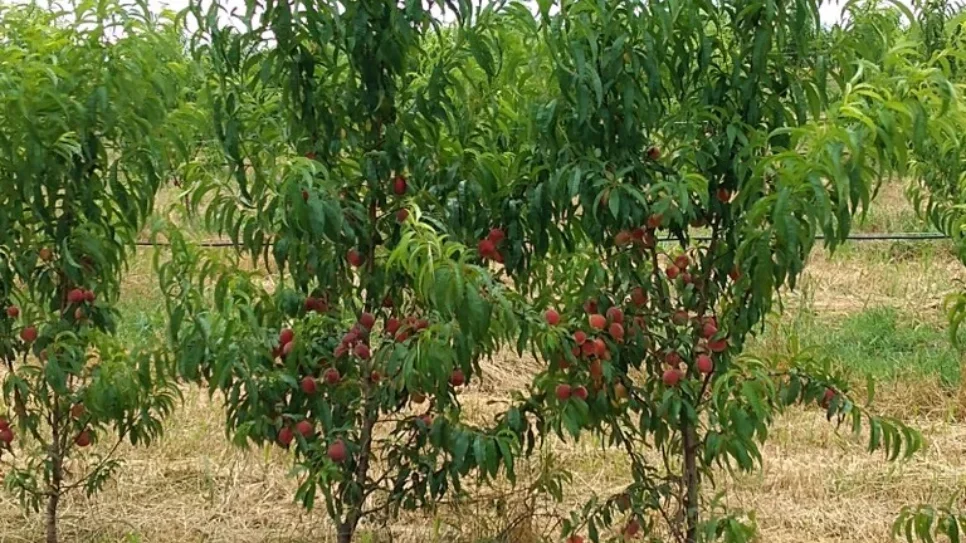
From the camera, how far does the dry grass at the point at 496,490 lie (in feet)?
13.3

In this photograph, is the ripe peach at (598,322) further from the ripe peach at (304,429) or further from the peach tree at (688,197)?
the ripe peach at (304,429)

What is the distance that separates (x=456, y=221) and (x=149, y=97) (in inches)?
34.7

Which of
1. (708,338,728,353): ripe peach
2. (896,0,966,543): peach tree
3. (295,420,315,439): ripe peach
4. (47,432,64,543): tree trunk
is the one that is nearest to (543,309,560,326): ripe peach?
(708,338,728,353): ripe peach

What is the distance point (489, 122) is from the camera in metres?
2.95

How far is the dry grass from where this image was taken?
4.07 metres

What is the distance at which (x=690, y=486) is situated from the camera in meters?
3.01

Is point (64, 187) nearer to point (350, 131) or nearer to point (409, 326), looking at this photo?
point (350, 131)

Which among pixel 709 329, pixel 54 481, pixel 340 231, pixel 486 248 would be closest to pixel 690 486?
pixel 709 329

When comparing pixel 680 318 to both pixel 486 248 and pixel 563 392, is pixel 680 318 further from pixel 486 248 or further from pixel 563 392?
pixel 486 248

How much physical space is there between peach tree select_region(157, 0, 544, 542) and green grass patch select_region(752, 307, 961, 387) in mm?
2801

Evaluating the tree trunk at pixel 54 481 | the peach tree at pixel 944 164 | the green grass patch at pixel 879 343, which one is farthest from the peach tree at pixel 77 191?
the green grass patch at pixel 879 343

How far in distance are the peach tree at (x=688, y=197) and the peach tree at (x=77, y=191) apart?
95 centimetres

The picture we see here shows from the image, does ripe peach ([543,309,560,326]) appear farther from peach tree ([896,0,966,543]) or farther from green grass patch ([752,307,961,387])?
green grass patch ([752,307,961,387])

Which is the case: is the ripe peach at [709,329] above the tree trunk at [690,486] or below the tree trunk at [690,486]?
above
